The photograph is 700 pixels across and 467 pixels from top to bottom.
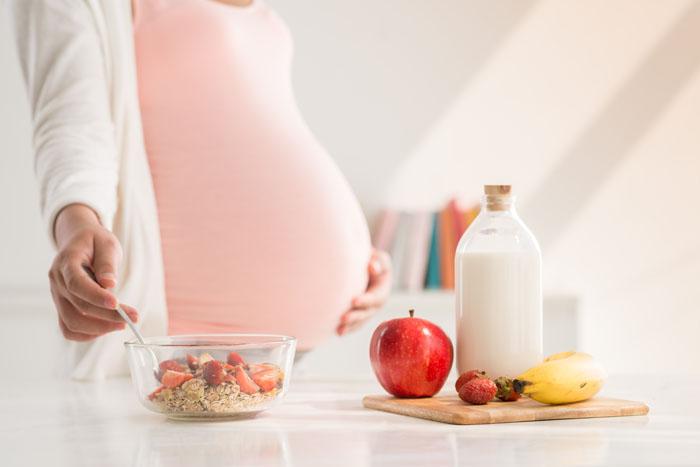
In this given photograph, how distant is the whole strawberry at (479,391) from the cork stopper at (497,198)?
21 cm

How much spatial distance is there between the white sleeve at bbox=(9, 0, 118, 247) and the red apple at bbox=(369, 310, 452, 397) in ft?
1.41

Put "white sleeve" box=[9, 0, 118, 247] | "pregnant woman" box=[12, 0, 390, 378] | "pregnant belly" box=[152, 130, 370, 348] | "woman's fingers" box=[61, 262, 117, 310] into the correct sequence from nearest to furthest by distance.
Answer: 1. "woman's fingers" box=[61, 262, 117, 310]
2. "white sleeve" box=[9, 0, 118, 247]
3. "pregnant woman" box=[12, 0, 390, 378]
4. "pregnant belly" box=[152, 130, 370, 348]

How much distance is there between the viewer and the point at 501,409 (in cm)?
96

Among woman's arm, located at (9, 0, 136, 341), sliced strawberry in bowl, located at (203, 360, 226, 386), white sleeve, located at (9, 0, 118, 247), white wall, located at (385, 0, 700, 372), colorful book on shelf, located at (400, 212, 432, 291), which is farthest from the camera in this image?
white wall, located at (385, 0, 700, 372)

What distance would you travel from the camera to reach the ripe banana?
0.99 m

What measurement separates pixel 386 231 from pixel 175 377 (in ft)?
7.21

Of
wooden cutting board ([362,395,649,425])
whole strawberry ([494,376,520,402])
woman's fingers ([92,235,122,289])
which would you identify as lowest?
wooden cutting board ([362,395,649,425])

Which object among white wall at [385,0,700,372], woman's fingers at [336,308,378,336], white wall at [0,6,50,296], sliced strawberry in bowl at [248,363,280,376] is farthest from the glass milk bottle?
white wall at [0,6,50,296]

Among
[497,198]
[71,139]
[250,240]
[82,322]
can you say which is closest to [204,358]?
[82,322]

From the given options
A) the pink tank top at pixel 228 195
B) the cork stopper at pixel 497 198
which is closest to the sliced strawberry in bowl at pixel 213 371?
the cork stopper at pixel 497 198

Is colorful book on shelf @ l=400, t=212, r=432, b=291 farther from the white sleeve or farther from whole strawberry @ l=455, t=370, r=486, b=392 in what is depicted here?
whole strawberry @ l=455, t=370, r=486, b=392

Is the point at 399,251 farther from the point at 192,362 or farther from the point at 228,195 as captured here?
the point at 192,362

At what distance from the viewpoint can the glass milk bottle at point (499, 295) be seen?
110cm

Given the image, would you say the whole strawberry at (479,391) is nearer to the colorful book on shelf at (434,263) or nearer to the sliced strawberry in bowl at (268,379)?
the sliced strawberry in bowl at (268,379)
